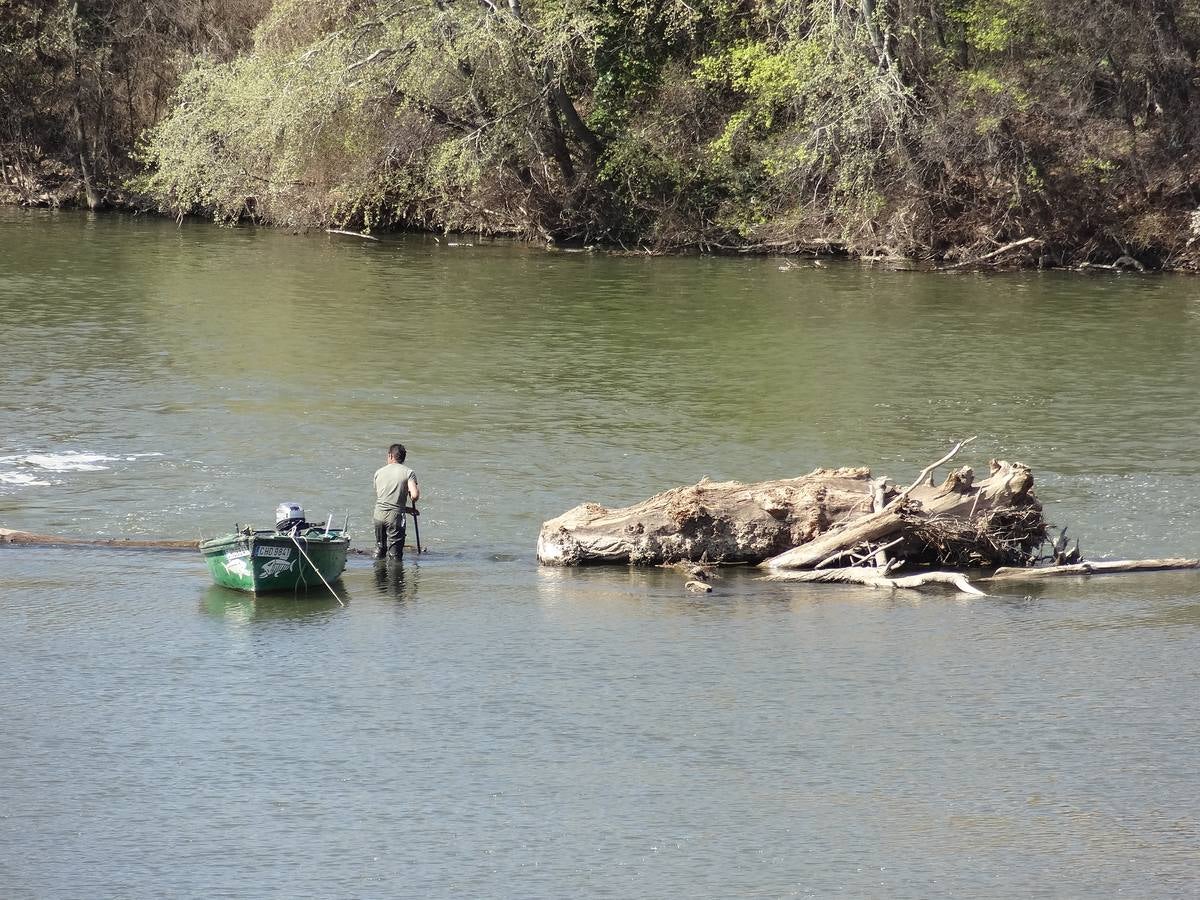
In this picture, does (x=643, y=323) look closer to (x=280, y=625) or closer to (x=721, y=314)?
(x=721, y=314)

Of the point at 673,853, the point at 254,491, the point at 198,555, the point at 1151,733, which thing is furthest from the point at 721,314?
the point at 673,853

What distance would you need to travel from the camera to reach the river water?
10.6 metres

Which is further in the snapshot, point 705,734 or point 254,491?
point 254,491

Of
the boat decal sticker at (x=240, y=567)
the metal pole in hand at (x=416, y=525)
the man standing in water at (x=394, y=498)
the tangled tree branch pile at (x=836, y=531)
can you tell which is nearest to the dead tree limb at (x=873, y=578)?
the tangled tree branch pile at (x=836, y=531)

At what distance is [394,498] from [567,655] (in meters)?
3.42

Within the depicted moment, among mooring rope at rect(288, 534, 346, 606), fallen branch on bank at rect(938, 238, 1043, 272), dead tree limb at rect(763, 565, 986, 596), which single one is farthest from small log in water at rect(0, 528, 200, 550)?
fallen branch on bank at rect(938, 238, 1043, 272)

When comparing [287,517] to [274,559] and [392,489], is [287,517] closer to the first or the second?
[274,559]

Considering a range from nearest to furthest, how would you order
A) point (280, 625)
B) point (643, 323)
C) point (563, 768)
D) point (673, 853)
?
point (673, 853) < point (563, 768) < point (280, 625) < point (643, 323)

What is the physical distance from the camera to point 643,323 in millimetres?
33219

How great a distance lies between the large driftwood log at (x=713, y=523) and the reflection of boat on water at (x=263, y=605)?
2.44 m

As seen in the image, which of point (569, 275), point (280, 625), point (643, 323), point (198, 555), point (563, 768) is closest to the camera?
point (563, 768)

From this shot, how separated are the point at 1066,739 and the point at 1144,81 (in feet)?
102

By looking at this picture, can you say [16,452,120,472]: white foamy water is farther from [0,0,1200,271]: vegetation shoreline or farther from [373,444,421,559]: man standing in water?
[0,0,1200,271]: vegetation shoreline

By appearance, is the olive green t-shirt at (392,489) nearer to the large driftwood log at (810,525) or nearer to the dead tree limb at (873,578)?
the large driftwood log at (810,525)
